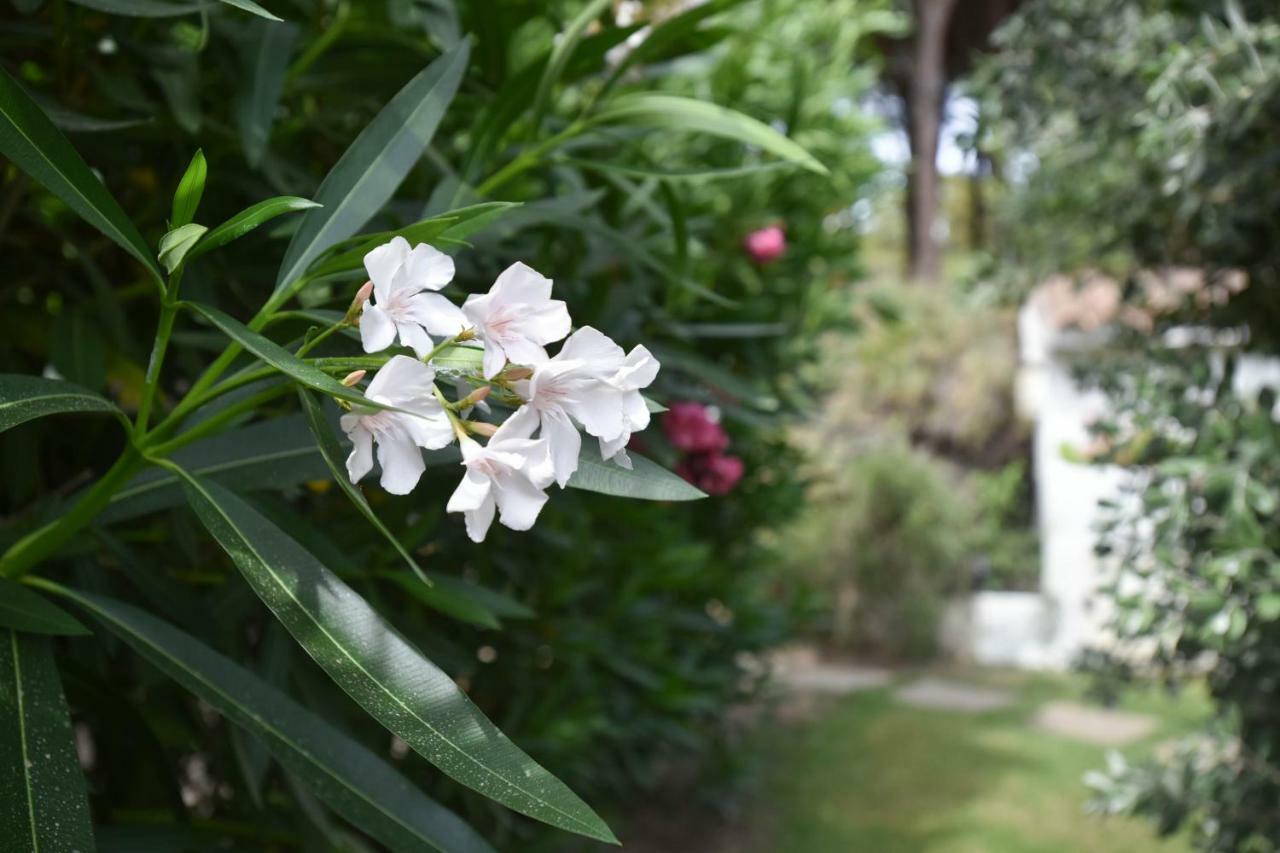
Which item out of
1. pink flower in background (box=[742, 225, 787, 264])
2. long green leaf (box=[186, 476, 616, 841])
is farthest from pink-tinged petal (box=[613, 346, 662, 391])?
pink flower in background (box=[742, 225, 787, 264])

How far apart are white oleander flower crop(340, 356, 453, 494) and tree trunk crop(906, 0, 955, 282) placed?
12.1m

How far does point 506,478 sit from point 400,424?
74 mm

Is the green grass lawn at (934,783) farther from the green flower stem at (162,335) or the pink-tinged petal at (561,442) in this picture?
the green flower stem at (162,335)

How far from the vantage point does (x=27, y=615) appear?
0.90 m

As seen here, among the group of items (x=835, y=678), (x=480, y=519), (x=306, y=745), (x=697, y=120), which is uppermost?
(x=697, y=120)

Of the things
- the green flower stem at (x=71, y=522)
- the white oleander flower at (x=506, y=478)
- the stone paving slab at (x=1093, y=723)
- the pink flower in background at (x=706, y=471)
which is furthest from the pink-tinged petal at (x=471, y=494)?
the stone paving slab at (x=1093, y=723)

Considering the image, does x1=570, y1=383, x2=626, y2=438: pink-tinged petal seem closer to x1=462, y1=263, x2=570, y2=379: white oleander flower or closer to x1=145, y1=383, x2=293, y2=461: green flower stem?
x1=462, y1=263, x2=570, y2=379: white oleander flower

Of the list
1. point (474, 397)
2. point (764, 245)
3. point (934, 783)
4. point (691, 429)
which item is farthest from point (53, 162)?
point (934, 783)

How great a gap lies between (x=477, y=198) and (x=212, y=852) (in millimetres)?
763

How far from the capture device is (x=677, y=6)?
2916mm

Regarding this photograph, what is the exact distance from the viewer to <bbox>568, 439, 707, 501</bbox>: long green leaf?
796 millimetres

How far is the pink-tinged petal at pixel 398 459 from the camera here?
0.72 metres

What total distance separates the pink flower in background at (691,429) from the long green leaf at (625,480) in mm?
1574

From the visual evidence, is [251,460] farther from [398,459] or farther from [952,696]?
[952,696]
